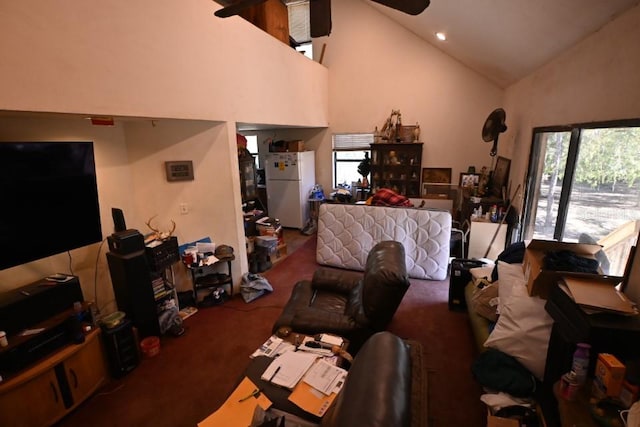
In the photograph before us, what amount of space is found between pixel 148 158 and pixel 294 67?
8.62 ft

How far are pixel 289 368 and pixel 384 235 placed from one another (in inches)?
99.0

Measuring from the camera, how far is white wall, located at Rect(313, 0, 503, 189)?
531 centimetres

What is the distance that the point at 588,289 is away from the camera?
154 centimetres

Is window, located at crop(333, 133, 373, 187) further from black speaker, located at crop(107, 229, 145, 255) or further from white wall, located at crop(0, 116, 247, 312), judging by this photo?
black speaker, located at crop(107, 229, 145, 255)

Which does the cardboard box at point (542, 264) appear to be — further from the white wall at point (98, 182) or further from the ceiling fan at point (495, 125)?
the white wall at point (98, 182)

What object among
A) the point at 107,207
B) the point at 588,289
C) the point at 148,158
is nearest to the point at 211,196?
Result: the point at 148,158

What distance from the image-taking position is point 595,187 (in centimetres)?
218

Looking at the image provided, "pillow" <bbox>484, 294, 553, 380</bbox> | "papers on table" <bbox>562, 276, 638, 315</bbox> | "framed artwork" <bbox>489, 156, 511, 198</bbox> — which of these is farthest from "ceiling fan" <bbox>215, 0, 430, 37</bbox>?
"framed artwork" <bbox>489, 156, 511, 198</bbox>

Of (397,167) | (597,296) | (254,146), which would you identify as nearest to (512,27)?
(597,296)

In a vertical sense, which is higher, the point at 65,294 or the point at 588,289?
the point at 588,289

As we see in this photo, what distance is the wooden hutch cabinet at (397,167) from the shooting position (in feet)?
18.7

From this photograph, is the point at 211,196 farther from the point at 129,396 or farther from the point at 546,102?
the point at 546,102

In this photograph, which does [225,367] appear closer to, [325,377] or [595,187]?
[325,377]

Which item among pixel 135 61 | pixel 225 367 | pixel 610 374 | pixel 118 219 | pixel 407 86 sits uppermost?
pixel 407 86
